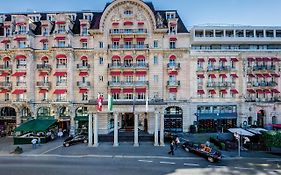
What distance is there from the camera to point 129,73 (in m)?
47.2

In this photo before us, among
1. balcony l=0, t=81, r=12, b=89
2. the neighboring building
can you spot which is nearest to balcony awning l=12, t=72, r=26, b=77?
the neighboring building

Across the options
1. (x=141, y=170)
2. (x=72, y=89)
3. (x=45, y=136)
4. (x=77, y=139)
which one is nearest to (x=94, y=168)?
(x=141, y=170)

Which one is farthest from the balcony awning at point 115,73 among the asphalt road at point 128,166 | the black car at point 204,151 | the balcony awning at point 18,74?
the black car at point 204,151

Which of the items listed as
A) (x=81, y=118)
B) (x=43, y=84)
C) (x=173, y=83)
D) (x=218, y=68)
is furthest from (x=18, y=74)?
(x=218, y=68)

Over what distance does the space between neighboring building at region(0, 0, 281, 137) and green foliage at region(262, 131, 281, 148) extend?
607 inches

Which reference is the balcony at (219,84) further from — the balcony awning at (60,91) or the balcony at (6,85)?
the balcony at (6,85)

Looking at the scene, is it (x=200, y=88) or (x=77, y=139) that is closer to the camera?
(x=77, y=139)

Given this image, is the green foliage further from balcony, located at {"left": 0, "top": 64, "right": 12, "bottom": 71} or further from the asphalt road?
balcony, located at {"left": 0, "top": 64, "right": 12, "bottom": 71}

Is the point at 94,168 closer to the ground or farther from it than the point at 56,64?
closer to the ground

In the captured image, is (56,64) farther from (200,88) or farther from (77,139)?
(200,88)

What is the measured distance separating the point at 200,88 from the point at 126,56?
17.8m

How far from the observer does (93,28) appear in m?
48.7

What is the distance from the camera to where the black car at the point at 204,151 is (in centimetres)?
2816

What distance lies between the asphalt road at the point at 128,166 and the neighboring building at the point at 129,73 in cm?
1700
